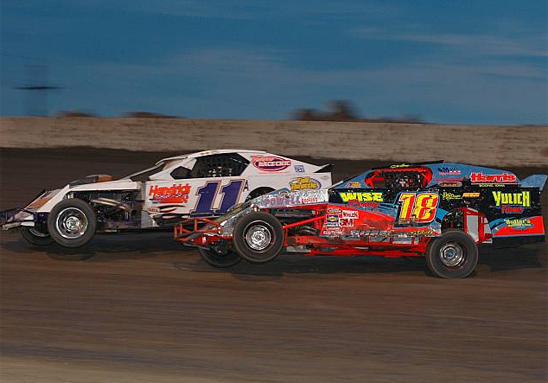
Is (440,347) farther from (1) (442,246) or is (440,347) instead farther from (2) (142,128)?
(2) (142,128)

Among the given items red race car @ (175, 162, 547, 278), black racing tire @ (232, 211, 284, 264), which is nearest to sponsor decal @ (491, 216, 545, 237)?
red race car @ (175, 162, 547, 278)

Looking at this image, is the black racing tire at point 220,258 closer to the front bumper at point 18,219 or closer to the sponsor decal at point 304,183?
the sponsor decal at point 304,183

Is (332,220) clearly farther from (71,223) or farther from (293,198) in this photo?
(71,223)

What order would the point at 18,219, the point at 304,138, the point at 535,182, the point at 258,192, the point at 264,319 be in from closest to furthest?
1. the point at 264,319
2. the point at 535,182
3. the point at 18,219
4. the point at 258,192
5. the point at 304,138

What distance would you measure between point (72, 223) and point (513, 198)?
5914 millimetres

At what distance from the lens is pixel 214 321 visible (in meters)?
8.46

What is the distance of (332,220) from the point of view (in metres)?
10.5

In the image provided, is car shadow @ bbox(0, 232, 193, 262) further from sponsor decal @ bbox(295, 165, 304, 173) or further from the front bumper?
sponsor decal @ bbox(295, 165, 304, 173)

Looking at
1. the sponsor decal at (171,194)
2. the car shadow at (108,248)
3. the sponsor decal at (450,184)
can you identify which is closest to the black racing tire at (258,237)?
the sponsor decal at (171,194)

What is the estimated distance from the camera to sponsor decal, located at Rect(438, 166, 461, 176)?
11180 mm

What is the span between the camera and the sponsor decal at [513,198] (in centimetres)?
1080

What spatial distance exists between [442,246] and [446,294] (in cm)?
90

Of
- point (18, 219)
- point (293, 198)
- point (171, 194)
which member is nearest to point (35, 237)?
point (18, 219)

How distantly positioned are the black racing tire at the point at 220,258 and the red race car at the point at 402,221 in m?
0.60
